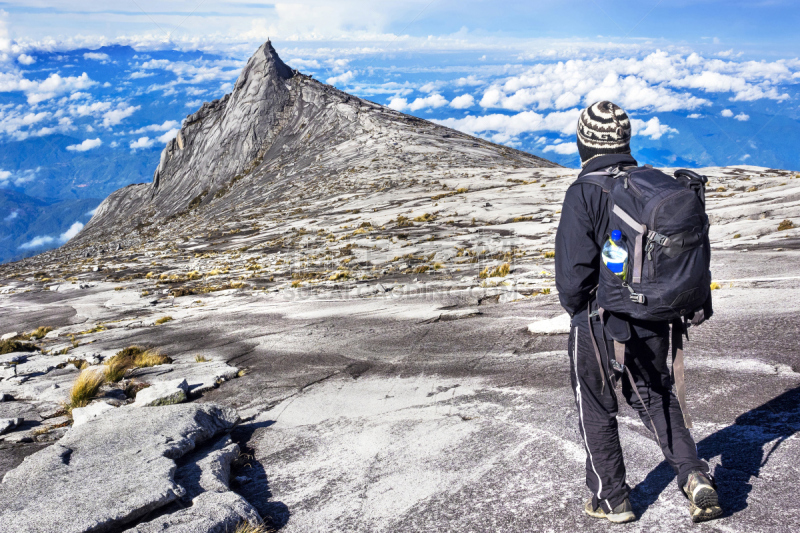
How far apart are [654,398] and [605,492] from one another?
3.00ft

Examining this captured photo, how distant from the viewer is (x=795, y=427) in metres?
5.37

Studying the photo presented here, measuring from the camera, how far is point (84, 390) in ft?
29.9

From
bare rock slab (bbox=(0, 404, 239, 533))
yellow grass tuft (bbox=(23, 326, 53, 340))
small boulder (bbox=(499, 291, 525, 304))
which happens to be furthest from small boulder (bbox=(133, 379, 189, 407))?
yellow grass tuft (bbox=(23, 326, 53, 340))

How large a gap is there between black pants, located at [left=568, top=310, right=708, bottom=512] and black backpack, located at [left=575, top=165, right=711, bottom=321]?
47 cm

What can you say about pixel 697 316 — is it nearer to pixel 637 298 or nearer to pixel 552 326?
pixel 637 298

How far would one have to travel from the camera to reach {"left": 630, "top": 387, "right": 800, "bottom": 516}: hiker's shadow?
443 cm

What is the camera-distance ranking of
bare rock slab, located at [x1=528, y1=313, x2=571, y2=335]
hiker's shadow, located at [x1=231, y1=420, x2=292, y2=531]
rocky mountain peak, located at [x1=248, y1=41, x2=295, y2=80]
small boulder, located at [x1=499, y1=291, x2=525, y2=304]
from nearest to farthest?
1. hiker's shadow, located at [x1=231, y1=420, x2=292, y2=531]
2. bare rock slab, located at [x1=528, y1=313, x2=571, y2=335]
3. small boulder, located at [x1=499, y1=291, x2=525, y2=304]
4. rocky mountain peak, located at [x1=248, y1=41, x2=295, y2=80]

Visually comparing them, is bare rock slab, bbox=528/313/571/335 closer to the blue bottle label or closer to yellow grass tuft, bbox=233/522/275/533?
the blue bottle label

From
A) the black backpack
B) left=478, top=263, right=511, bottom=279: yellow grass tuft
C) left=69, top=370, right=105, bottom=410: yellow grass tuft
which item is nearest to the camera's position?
the black backpack

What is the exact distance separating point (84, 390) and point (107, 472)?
4.40 metres

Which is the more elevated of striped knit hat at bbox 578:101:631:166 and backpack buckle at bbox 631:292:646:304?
striped knit hat at bbox 578:101:631:166

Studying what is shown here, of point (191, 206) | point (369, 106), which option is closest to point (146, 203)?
point (191, 206)

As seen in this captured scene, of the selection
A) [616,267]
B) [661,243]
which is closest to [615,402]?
[616,267]

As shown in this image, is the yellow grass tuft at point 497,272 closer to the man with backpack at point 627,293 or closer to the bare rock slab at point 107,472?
the bare rock slab at point 107,472
